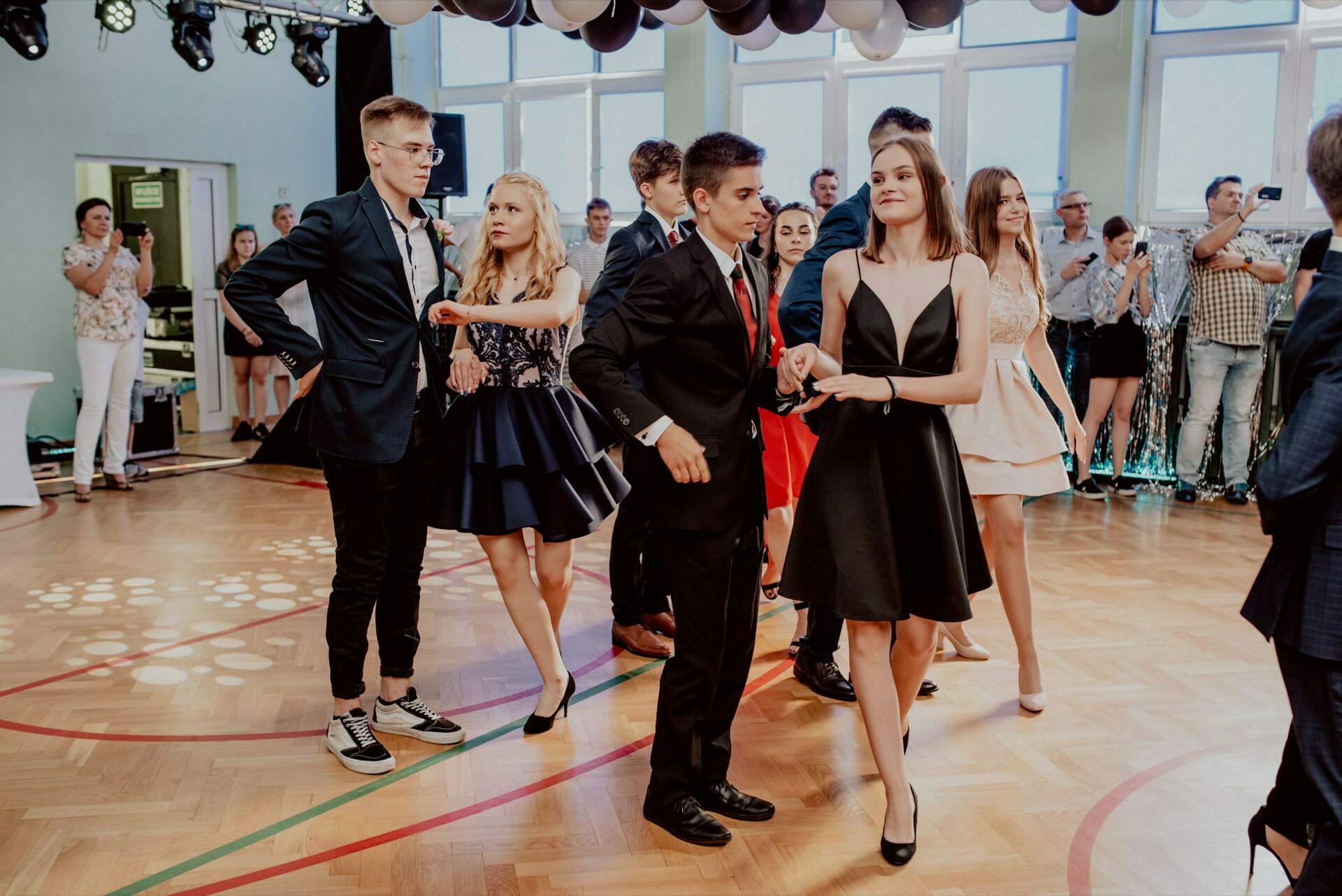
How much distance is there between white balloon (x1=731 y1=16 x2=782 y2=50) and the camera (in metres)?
6.50

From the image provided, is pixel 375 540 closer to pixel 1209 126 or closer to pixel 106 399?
pixel 106 399

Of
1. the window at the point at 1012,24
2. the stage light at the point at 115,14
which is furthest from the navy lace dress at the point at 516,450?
the window at the point at 1012,24

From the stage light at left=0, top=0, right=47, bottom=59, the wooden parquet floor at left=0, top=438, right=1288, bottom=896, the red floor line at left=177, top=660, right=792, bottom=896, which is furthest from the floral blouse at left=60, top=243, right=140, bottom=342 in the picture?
the red floor line at left=177, top=660, right=792, bottom=896

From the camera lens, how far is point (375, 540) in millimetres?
3225

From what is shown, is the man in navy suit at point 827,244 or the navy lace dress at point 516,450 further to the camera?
the man in navy suit at point 827,244

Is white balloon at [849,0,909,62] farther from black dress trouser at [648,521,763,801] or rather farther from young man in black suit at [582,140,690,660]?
black dress trouser at [648,521,763,801]

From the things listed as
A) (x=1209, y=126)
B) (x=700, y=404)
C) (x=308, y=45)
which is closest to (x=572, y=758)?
(x=700, y=404)

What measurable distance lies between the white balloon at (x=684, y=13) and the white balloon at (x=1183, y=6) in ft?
7.93

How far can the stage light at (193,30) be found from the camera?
7898 millimetres

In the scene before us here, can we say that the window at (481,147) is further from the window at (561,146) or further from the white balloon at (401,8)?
the white balloon at (401,8)

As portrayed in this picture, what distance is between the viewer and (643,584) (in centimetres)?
439

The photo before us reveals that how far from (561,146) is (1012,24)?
416 centimetres

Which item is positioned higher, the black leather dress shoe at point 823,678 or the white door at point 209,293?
the white door at point 209,293

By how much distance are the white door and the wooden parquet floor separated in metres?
4.91
